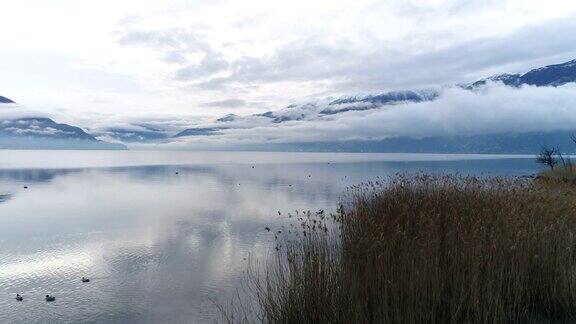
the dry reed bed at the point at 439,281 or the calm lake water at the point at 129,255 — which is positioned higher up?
the dry reed bed at the point at 439,281

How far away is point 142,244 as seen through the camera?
19938 millimetres

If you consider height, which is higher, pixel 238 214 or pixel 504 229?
pixel 504 229

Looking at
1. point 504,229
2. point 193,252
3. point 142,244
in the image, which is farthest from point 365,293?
point 142,244

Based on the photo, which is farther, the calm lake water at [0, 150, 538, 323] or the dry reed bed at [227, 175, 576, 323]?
the calm lake water at [0, 150, 538, 323]

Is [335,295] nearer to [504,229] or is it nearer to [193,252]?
[504,229]

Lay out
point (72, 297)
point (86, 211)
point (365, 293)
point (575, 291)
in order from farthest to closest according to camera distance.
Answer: point (86, 211) → point (72, 297) → point (575, 291) → point (365, 293)

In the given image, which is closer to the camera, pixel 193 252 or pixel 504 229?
pixel 504 229

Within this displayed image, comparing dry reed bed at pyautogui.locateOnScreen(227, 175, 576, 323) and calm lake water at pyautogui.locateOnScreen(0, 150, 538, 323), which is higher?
dry reed bed at pyautogui.locateOnScreen(227, 175, 576, 323)

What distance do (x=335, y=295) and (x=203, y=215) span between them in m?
22.2

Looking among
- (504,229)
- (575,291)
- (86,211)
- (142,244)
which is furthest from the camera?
(86,211)

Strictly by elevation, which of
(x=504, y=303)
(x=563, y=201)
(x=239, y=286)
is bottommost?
(x=239, y=286)

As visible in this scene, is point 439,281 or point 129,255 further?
point 129,255

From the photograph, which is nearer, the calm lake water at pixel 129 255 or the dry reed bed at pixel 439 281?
the dry reed bed at pixel 439 281

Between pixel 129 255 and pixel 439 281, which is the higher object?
pixel 439 281
